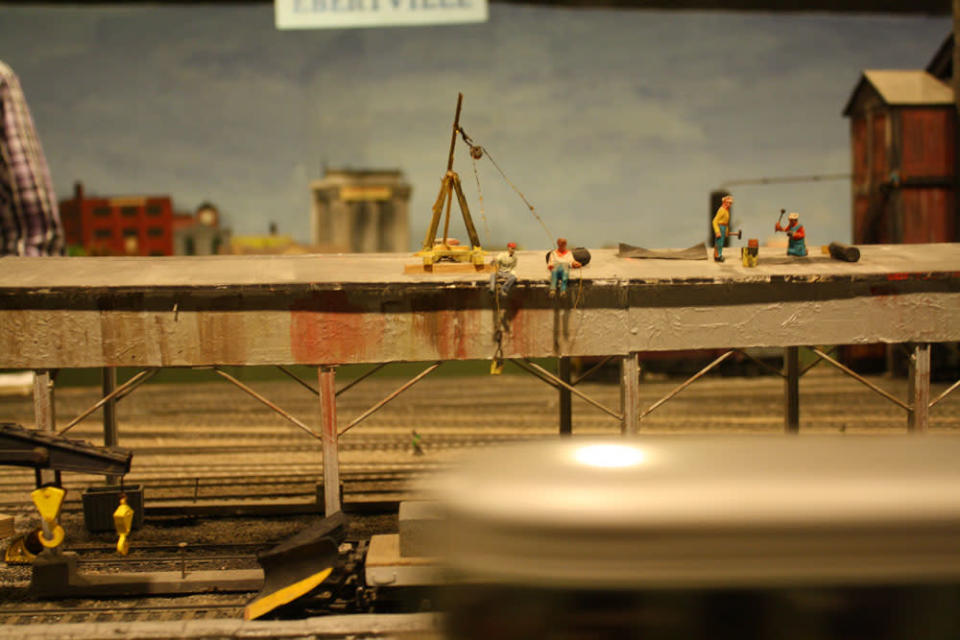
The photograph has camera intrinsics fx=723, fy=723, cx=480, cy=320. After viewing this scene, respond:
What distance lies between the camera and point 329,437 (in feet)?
46.3

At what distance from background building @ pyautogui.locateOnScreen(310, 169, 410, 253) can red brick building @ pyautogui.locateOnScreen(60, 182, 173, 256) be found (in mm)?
5558

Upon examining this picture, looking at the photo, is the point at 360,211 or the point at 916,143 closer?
the point at 360,211

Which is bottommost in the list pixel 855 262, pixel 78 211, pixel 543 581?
pixel 543 581

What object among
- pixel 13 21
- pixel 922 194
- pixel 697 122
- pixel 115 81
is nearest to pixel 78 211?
pixel 115 81

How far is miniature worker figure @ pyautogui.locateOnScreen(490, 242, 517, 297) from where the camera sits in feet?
45.3

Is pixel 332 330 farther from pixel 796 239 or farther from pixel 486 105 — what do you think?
pixel 486 105

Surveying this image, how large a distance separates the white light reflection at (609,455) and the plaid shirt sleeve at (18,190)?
2185 centimetres

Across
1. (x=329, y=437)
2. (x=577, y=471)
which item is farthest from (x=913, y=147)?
(x=577, y=471)

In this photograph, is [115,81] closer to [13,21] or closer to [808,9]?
[13,21]

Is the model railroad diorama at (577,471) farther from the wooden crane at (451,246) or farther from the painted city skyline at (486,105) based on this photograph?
the painted city skyline at (486,105)

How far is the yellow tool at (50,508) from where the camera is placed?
12344 mm

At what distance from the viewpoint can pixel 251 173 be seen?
25.1 meters

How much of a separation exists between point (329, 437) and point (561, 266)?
5.61m

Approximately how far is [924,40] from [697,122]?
892 cm
